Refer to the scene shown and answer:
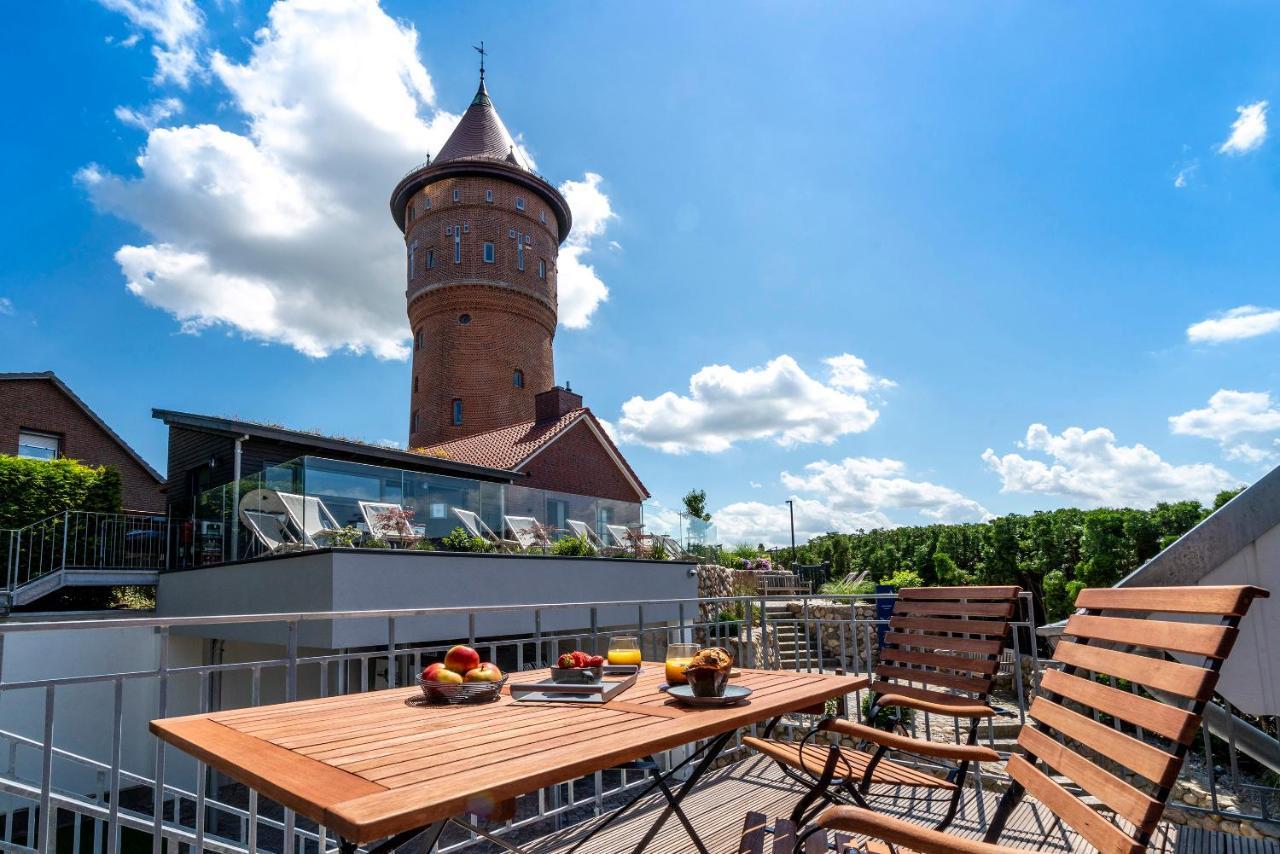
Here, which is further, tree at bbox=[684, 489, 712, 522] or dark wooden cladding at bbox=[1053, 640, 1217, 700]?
tree at bbox=[684, 489, 712, 522]

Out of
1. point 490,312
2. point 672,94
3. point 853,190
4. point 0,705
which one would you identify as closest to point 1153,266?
point 853,190

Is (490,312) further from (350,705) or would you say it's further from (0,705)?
(350,705)

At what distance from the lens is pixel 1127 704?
1.67 metres

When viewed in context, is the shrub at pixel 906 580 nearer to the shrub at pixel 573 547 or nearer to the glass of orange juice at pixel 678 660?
the shrub at pixel 573 547

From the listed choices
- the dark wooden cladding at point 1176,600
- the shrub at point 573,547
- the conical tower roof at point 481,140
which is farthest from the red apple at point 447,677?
the conical tower roof at point 481,140

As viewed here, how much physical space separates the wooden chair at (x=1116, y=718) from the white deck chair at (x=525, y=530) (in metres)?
11.3

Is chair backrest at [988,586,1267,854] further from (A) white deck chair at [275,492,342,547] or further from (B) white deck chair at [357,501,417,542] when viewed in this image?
(A) white deck chair at [275,492,342,547]

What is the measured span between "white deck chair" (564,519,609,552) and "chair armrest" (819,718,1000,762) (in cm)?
1189

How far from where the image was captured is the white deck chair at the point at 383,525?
428 inches

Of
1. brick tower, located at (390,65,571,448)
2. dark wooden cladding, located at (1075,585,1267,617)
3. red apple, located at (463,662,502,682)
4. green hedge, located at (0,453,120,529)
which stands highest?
brick tower, located at (390,65,571,448)

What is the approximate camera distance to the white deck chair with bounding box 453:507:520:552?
1215 centimetres

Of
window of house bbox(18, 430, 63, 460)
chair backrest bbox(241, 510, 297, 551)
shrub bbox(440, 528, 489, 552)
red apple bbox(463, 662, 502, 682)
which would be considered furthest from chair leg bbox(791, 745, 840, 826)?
window of house bbox(18, 430, 63, 460)

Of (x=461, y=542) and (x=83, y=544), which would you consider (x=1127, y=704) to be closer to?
(x=461, y=542)

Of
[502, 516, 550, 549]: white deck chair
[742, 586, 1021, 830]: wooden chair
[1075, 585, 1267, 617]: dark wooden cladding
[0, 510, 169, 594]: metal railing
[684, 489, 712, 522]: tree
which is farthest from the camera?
[684, 489, 712, 522]: tree
